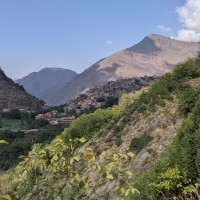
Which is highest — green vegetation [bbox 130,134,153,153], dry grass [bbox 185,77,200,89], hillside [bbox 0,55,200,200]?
dry grass [bbox 185,77,200,89]

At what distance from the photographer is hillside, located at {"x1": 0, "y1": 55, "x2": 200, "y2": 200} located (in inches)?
229

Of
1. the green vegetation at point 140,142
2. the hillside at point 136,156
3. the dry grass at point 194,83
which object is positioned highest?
the dry grass at point 194,83

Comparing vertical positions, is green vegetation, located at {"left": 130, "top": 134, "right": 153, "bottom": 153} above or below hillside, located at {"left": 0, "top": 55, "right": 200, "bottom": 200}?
below

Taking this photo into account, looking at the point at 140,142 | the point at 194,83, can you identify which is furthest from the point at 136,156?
the point at 194,83

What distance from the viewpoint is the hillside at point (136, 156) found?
581 centimetres

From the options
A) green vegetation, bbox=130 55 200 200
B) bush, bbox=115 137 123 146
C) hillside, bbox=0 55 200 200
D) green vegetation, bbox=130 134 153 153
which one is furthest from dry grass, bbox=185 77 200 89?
green vegetation, bbox=130 55 200 200

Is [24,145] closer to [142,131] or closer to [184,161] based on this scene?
[142,131]

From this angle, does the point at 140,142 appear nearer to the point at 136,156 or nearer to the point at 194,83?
the point at 136,156

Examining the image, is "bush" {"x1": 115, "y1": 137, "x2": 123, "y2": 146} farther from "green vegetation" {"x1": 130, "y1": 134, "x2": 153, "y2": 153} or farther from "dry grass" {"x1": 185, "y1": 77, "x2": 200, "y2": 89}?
"dry grass" {"x1": 185, "y1": 77, "x2": 200, "y2": 89}

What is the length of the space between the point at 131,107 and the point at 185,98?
10041 millimetres

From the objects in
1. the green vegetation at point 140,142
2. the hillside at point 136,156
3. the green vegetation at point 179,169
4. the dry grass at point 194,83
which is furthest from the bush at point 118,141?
the green vegetation at point 179,169

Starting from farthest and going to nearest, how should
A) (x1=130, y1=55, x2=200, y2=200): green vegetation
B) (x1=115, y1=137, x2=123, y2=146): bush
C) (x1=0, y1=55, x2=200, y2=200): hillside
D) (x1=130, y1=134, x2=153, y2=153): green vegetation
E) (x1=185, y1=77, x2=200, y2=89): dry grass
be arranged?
(x1=115, y1=137, x2=123, y2=146): bush
(x1=185, y1=77, x2=200, y2=89): dry grass
(x1=130, y1=134, x2=153, y2=153): green vegetation
(x1=130, y1=55, x2=200, y2=200): green vegetation
(x1=0, y1=55, x2=200, y2=200): hillside

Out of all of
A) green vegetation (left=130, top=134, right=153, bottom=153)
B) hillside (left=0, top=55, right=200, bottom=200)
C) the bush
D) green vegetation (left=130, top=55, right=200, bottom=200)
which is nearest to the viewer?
hillside (left=0, top=55, right=200, bottom=200)

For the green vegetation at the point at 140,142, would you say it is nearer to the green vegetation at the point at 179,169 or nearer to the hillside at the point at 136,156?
the hillside at the point at 136,156
